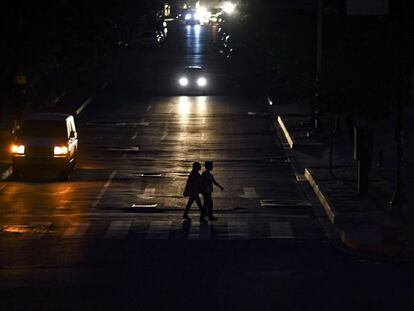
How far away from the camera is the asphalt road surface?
62.0 feet

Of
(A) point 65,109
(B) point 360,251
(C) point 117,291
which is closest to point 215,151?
(A) point 65,109

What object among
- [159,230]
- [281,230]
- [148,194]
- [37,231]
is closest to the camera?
[37,231]

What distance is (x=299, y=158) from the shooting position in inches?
1742

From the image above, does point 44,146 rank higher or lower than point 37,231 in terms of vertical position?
lower

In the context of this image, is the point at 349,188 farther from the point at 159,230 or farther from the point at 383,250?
the point at 383,250

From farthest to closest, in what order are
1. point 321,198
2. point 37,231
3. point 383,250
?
point 321,198
point 37,231
point 383,250

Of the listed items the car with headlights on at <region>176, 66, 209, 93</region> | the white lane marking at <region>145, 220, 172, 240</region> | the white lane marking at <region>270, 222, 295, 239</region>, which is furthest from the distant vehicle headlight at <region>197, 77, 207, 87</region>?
the white lane marking at <region>270, 222, 295, 239</region>

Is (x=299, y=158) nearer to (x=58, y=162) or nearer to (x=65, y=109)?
(x=58, y=162)

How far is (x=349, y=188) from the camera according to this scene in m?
34.1

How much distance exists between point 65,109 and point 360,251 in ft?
133

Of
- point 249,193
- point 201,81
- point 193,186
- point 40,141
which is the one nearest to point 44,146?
point 40,141

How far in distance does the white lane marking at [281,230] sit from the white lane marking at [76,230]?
4017 millimetres

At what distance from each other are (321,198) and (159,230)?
6510 mm

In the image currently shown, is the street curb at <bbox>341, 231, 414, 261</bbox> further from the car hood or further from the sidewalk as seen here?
the car hood
